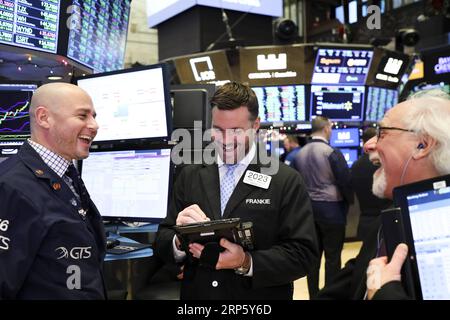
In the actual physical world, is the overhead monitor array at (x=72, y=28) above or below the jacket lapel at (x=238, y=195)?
above

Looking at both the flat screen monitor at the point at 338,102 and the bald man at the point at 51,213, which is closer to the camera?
the bald man at the point at 51,213

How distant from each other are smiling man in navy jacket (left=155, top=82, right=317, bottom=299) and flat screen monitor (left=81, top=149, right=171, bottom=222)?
69cm

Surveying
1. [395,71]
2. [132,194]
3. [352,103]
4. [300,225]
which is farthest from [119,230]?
[395,71]

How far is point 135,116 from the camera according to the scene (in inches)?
121

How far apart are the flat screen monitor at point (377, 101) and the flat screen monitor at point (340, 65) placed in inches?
18.9

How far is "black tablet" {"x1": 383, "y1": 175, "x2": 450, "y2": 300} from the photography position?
3.82 ft

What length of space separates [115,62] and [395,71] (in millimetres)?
6116

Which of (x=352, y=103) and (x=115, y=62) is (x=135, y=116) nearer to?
(x=115, y=62)

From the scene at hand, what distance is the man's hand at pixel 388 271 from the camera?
118cm

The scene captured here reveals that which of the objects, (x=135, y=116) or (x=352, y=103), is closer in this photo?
(x=135, y=116)

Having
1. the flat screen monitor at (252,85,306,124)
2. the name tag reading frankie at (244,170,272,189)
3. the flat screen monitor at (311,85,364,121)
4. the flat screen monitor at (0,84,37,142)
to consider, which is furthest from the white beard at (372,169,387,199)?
the flat screen monitor at (311,85,364,121)

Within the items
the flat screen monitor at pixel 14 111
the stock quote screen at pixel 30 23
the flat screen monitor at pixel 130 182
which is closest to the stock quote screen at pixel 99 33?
the stock quote screen at pixel 30 23

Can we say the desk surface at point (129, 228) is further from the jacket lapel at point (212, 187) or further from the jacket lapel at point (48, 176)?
the jacket lapel at point (48, 176)

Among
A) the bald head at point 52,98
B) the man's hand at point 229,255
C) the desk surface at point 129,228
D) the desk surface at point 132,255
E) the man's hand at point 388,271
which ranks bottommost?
the desk surface at point 132,255
